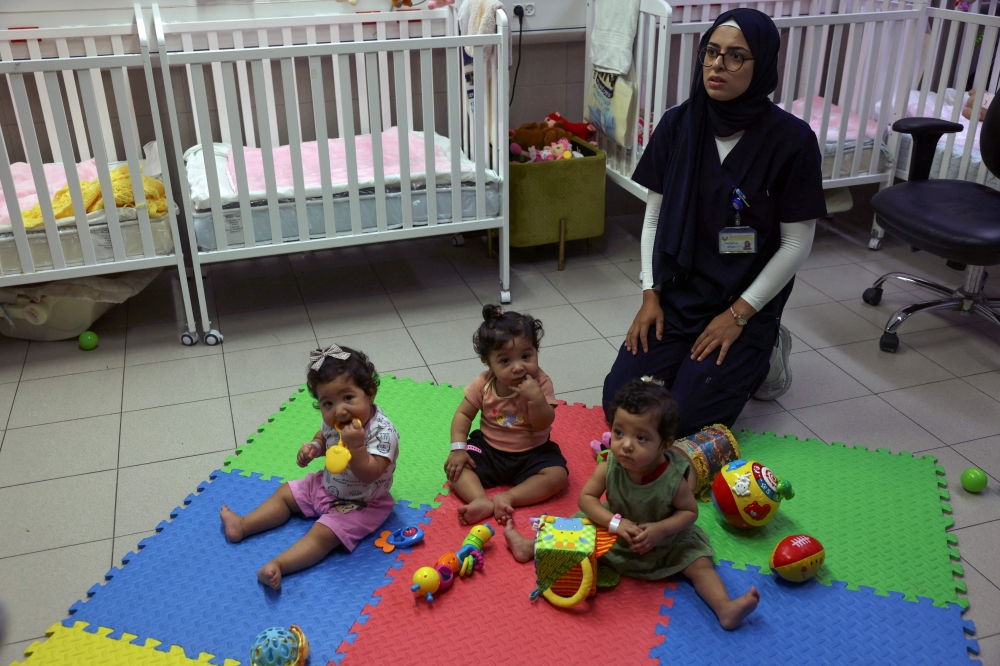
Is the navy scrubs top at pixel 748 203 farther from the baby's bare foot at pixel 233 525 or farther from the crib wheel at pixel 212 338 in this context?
the crib wheel at pixel 212 338

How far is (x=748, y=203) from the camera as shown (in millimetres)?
2172

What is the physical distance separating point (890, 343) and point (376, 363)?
1666 mm

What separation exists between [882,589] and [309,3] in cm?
290

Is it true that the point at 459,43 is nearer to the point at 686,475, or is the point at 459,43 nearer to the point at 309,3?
the point at 309,3

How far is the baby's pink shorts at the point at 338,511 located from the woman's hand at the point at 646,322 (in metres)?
0.80

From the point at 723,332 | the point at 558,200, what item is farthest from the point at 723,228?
the point at 558,200

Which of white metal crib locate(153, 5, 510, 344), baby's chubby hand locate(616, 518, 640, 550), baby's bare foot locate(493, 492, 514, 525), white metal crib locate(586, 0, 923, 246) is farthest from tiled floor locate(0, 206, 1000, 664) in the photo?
baby's chubby hand locate(616, 518, 640, 550)

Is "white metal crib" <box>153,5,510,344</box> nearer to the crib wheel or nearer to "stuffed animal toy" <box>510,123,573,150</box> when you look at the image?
the crib wheel

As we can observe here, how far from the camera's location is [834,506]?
204cm

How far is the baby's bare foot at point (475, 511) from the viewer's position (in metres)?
1.95

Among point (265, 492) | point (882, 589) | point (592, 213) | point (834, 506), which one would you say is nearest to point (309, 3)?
point (592, 213)

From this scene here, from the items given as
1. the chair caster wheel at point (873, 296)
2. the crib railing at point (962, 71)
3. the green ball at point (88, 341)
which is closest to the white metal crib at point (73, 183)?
the green ball at point (88, 341)

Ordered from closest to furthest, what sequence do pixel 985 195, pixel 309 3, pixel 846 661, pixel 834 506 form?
1. pixel 846 661
2. pixel 834 506
3. pixel 985 195
4. pixel 309 3

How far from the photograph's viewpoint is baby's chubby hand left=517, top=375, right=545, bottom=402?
192 centimetres
